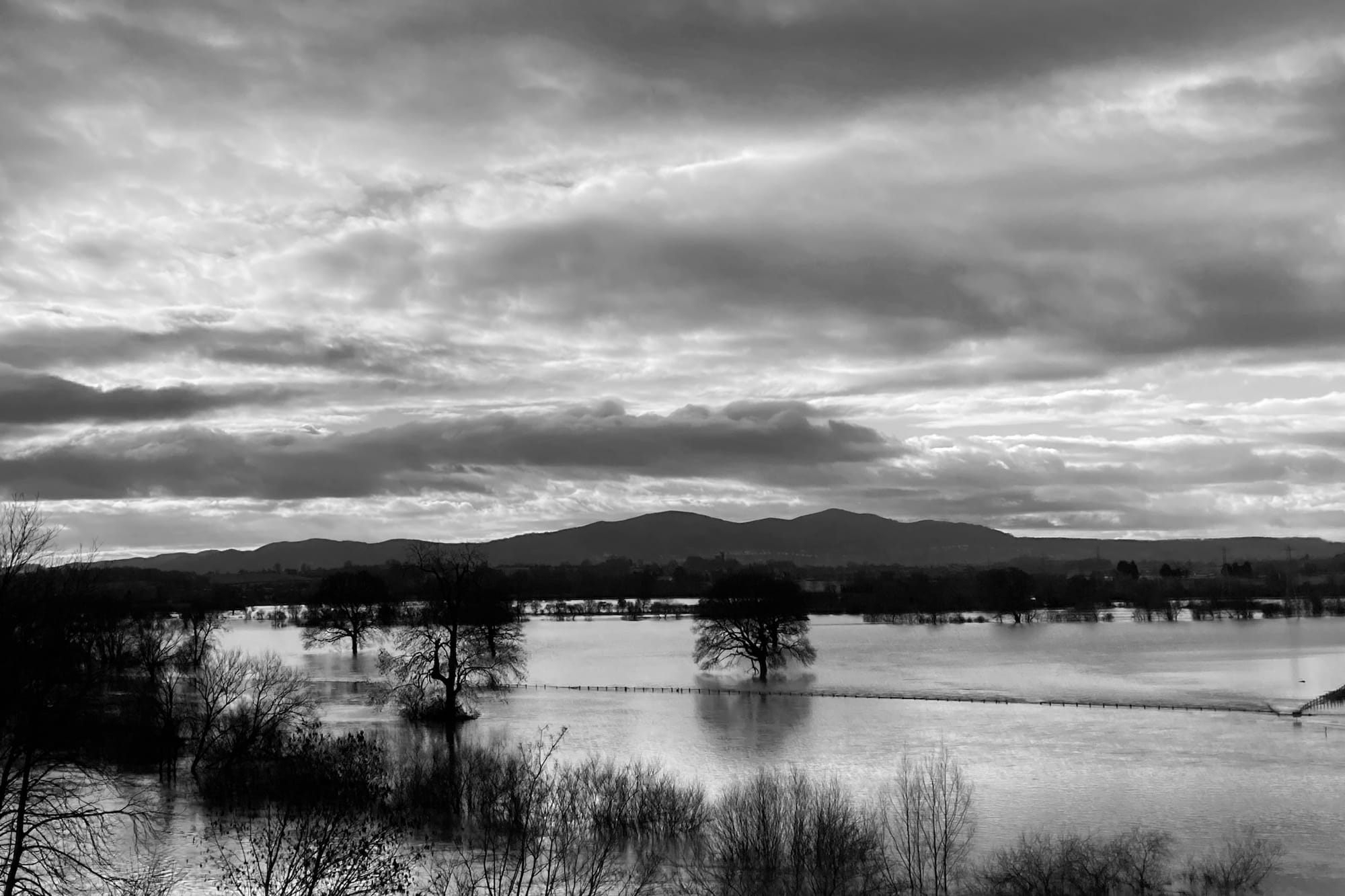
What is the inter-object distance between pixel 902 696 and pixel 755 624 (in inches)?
844

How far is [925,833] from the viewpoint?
36.7m

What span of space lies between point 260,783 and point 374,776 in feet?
15.6

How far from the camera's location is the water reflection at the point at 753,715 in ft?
187

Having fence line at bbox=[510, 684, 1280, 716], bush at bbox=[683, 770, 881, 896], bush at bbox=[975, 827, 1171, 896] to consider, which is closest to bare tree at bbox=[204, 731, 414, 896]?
bush at bbox=[683, 770, 881, 896]

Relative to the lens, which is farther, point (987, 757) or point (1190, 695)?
point (1190, 695)

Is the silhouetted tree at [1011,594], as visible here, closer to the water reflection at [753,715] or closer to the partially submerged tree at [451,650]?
the water reflection at [753,715]

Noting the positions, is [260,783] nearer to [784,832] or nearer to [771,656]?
[784,832]

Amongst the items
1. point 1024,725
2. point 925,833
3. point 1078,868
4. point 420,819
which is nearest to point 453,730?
point 420,819

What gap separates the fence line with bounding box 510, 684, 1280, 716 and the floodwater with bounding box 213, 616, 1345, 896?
0.88m

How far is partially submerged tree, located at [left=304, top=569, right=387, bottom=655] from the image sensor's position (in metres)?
124

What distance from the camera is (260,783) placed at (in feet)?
153

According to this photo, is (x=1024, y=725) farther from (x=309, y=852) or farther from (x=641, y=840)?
(x=309, y=852)

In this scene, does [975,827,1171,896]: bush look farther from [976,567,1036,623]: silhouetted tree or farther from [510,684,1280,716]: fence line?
[976,567,1036,623]: silhouetted tree

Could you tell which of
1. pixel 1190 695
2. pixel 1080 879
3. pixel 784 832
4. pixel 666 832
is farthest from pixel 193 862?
pixel 1190 695
